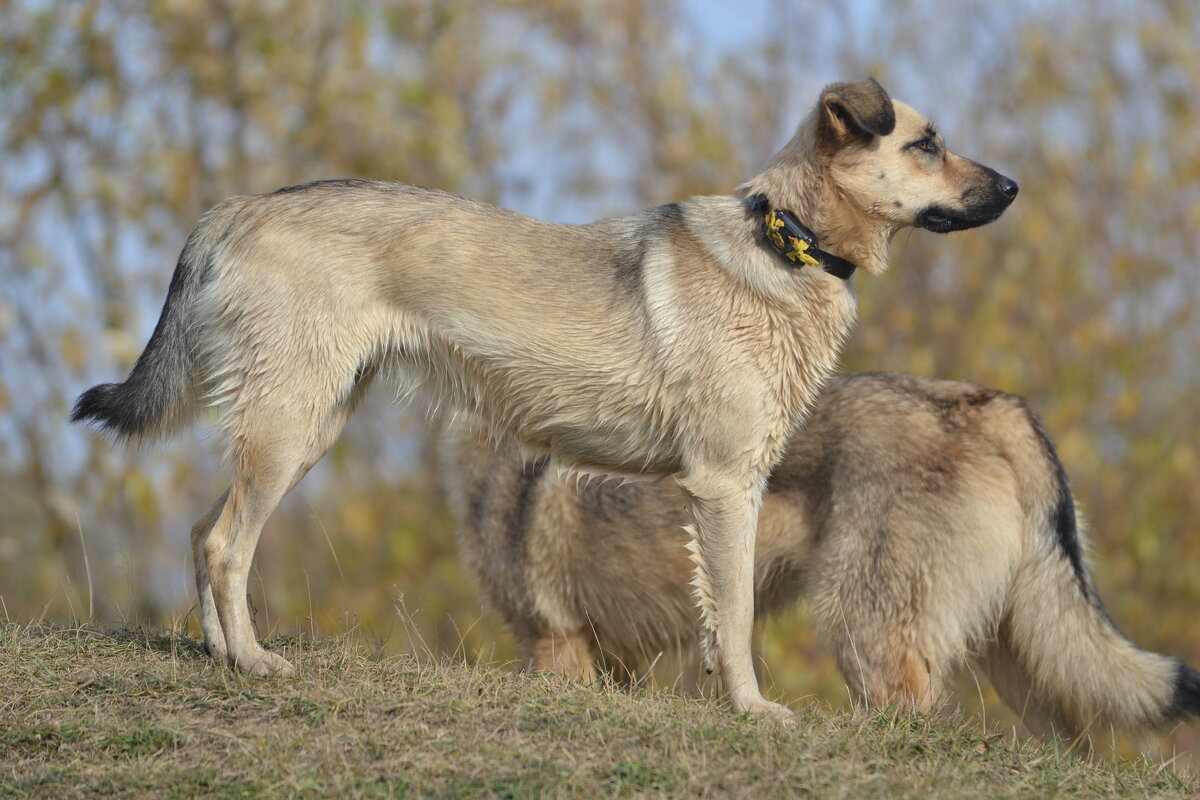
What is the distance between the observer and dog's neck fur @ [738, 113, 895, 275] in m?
4.85

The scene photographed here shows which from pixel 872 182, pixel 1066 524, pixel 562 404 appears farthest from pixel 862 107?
pixel 1066 524

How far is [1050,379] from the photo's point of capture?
12773mm

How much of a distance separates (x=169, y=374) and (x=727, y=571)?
217 cm

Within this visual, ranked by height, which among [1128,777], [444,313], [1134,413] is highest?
[444,313]

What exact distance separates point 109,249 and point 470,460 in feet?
25.5

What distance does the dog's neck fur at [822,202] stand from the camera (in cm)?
485

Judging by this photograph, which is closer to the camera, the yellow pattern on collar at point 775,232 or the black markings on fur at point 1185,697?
the yellow pattern on collar at point 775,232

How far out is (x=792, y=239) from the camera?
188 inches

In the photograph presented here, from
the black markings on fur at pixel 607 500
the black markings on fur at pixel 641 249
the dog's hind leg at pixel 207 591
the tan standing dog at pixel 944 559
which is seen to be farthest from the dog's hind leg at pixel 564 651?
the black markings on fur at pixel 641 249

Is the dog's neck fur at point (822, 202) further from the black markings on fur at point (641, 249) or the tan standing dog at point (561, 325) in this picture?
the black markings on fur at point (641, 249)

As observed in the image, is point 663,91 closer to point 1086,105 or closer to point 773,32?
point 773,32

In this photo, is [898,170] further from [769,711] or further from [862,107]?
[769,711]

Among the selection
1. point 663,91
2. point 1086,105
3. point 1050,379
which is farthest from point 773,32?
point 1050,379

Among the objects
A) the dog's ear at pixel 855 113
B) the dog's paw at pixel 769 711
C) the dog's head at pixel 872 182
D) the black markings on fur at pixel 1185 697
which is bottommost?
the black markings on fur at pixel 1185 697
